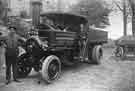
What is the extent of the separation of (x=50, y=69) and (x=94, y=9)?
14.7 meters

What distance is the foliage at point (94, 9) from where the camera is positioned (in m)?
18.7

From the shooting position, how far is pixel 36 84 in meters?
5.36

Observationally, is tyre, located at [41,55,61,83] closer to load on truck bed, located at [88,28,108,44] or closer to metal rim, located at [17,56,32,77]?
metal rim, located at [17,56,32,77]

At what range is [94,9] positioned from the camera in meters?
18.8

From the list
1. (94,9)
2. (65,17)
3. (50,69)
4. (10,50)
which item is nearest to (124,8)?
(94,9)

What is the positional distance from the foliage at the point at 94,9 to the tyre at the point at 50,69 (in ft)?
44.5

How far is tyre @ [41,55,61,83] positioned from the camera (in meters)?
5.08

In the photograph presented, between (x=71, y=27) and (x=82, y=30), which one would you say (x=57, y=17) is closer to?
(x=71, y=27)

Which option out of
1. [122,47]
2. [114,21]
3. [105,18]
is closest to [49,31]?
[122,47]

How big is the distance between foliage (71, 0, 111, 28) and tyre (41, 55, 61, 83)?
44.5ft

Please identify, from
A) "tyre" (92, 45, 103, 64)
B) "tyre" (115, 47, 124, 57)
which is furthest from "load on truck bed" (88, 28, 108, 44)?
"tyre" (115, 47, 124, 57)

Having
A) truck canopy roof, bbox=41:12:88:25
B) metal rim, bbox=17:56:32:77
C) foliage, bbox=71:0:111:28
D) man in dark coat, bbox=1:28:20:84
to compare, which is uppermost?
foliage, bbox=71:0:111:28

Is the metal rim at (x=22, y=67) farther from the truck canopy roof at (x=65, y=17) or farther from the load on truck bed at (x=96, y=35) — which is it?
the load on truck bed at (x=96, y=35)

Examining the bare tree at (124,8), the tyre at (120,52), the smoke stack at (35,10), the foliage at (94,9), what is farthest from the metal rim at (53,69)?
the bare tree at (124,8)
